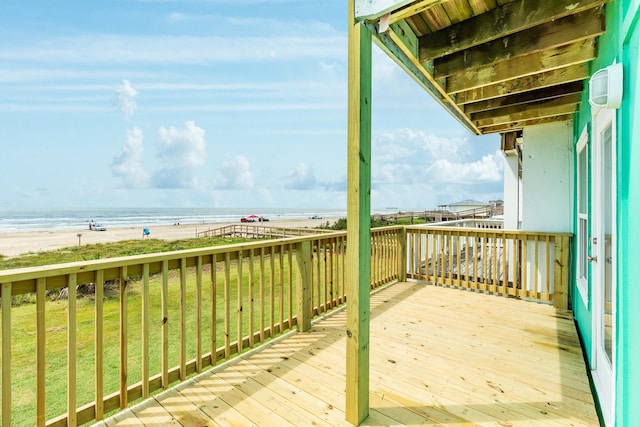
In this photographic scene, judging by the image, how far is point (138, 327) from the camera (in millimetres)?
5422

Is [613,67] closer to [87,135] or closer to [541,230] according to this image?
[541,230]

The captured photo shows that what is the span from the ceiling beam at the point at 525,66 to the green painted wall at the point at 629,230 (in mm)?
1046

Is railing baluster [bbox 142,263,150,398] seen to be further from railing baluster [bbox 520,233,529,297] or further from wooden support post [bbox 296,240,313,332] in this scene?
railing baluster [bbox 520,233,529,297]

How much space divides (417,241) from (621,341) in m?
3.69

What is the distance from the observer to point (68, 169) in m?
52.5

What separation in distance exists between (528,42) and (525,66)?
0.31 metres

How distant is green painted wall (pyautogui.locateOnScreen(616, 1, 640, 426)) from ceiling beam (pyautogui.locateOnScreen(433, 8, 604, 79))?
2.36 feet

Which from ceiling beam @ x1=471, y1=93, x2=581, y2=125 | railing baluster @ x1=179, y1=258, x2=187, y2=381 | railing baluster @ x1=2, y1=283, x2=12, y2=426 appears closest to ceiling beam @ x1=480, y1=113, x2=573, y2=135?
ceiling beam @ x1=471, y1=93, x2=581, y2=125

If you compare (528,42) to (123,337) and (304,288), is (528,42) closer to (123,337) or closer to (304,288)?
(304,288)

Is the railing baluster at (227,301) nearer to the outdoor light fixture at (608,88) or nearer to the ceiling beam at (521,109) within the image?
the outdoor light fixture at (608,88)

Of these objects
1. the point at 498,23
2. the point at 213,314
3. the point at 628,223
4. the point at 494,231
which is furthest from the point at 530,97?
the point at 213,314

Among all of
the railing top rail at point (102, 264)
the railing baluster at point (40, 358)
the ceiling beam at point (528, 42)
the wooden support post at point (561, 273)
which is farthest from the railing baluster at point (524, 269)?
the railing baluster at point (40, 358)

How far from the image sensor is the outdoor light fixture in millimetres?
1417

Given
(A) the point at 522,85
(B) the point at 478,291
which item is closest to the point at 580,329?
(B) the point at 478,291
